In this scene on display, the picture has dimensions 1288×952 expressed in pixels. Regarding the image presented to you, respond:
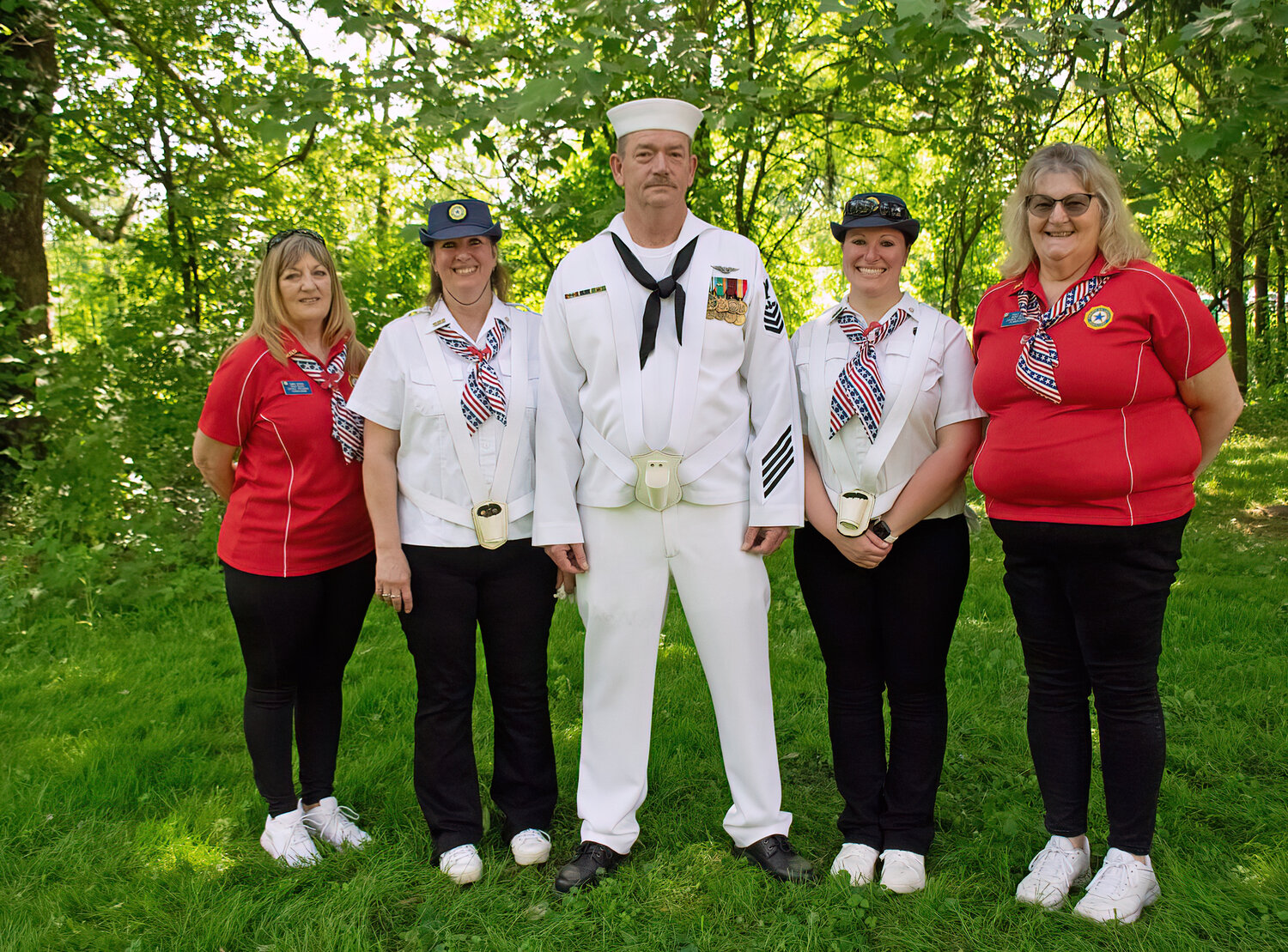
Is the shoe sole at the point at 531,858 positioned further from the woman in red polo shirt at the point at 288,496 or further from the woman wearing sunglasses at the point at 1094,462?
the woman wearing sunglasses at the point at 1094,462

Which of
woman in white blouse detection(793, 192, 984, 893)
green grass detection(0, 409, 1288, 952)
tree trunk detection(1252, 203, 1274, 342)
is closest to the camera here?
green grass detection(0, 409, 1288, 952)

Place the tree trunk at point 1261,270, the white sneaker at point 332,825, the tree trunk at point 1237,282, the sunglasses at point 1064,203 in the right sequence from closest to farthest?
the sunglasses at point 1064,203, the white sneaker at point 332,825, the tree trunk at point 1261,270, the tree trunk at point 1237,282

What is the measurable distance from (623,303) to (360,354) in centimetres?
114

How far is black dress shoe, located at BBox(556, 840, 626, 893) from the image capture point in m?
3.17

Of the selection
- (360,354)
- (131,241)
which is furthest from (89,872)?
(131,241)

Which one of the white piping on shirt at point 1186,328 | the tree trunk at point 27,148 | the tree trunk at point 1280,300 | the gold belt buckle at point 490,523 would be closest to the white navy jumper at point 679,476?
the gold belt buckle at point 490,523

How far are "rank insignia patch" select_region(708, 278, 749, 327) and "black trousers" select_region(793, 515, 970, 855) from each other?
2.56 ft

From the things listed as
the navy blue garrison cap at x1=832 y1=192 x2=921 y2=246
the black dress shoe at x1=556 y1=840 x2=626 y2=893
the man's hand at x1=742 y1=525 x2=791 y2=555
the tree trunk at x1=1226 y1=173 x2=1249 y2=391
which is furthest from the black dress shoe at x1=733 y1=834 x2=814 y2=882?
the tree trunk at x1=1226 y1=173 x2=1249 y2=391

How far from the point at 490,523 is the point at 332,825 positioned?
4.66 ft

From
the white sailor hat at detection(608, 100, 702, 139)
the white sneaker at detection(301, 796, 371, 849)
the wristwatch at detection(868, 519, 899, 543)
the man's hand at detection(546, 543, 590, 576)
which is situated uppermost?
the white sailor hat at detection(608, 100, 702, 139)

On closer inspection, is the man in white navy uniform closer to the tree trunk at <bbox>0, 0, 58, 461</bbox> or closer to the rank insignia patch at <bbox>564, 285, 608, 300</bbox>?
the rank insignia patch at <bbox>564, 285, 608, 300</bbox>

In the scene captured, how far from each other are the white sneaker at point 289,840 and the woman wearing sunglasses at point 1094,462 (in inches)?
96.7

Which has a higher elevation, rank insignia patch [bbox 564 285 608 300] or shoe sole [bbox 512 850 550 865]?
A: rank insignia patch [bbox 564 285 608 300]

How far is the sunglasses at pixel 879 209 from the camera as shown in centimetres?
300
